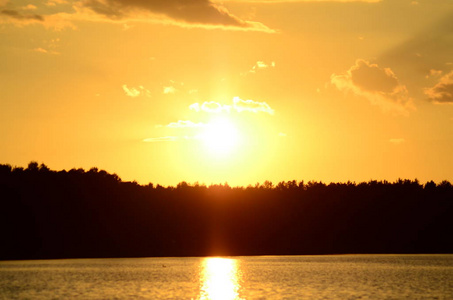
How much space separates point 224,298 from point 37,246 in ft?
366

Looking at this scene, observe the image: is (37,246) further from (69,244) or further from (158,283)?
(158,283)

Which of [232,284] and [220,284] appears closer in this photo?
[232,284]

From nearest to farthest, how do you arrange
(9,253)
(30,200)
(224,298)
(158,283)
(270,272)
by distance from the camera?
1. (224,298)
2. (158,283)
3. (270,272)
4. (9,253)
5. (30,200)

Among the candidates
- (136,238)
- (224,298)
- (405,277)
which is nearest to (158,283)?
(224,298)

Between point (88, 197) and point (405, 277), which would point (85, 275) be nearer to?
point (405, 277)

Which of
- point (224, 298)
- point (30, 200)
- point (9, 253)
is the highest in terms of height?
point (30, 200)

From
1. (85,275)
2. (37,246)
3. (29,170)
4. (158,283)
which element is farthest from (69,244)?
(158,283)

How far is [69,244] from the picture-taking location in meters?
184

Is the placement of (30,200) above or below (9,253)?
above

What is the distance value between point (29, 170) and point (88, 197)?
55.8 ft

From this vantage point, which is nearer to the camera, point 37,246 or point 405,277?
point 405,277

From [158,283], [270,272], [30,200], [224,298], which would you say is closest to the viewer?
[224,298]

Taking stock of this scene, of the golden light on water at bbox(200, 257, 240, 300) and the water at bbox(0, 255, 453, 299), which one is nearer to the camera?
the water at bbox(0, 255, 453, 299)

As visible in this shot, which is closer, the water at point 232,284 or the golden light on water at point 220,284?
the water at point 232,284
